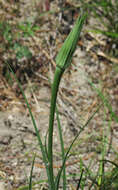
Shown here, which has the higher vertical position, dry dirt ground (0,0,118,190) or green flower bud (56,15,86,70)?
green flower bud (56,15,86,70)

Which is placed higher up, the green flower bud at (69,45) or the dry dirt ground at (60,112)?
the green flower bud at (69,45)

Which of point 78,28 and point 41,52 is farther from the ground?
point 78,28

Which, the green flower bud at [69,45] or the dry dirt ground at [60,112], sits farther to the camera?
the dry dirt ground at [60,112]

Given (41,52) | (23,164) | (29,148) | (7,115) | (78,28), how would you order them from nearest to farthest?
(78,28) → (23,164) → (29,148) → (7,115) → (41,52)

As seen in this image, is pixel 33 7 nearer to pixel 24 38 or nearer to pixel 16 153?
pixel 24 38

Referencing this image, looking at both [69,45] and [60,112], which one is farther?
[60,112]

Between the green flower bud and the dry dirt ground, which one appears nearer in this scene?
the green flower bud

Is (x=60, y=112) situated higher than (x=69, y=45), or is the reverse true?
(x=69, y=45)

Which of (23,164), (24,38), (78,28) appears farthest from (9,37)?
(78,28)
